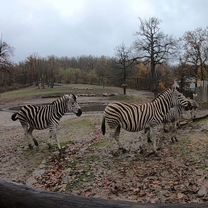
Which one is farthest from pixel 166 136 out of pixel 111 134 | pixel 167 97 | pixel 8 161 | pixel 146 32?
pixel 146 32

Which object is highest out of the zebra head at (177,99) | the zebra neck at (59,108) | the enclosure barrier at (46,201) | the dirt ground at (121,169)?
the zebra head at (177,99)

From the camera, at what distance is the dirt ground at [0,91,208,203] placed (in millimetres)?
4551

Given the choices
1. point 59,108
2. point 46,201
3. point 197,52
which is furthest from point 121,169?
point 197,52

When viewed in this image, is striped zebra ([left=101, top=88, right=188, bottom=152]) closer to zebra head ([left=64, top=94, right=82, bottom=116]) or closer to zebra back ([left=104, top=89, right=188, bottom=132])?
zebra back ([left=104, top=89, right=188, bottom=132])

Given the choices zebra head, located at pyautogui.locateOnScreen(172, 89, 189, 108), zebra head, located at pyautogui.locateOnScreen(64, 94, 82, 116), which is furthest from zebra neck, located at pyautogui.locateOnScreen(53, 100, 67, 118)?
zebra head, located at pyautogui.locateOnScreen(172, 89, 189, 108)

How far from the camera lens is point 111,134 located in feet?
23.6

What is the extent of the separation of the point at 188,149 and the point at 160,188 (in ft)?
9.54

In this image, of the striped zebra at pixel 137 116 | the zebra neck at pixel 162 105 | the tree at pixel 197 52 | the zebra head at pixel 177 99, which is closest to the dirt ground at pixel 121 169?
the striped zebra at pixel 137 116

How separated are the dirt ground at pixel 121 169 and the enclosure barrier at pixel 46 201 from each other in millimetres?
2819

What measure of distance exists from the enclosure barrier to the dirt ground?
282 centimetres

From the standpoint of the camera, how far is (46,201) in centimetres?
182

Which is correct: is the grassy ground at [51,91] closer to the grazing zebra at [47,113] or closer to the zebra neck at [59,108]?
the grazing zebra at [47,113]

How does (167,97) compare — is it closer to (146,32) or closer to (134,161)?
(134,161)

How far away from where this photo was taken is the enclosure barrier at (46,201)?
1715 mm
